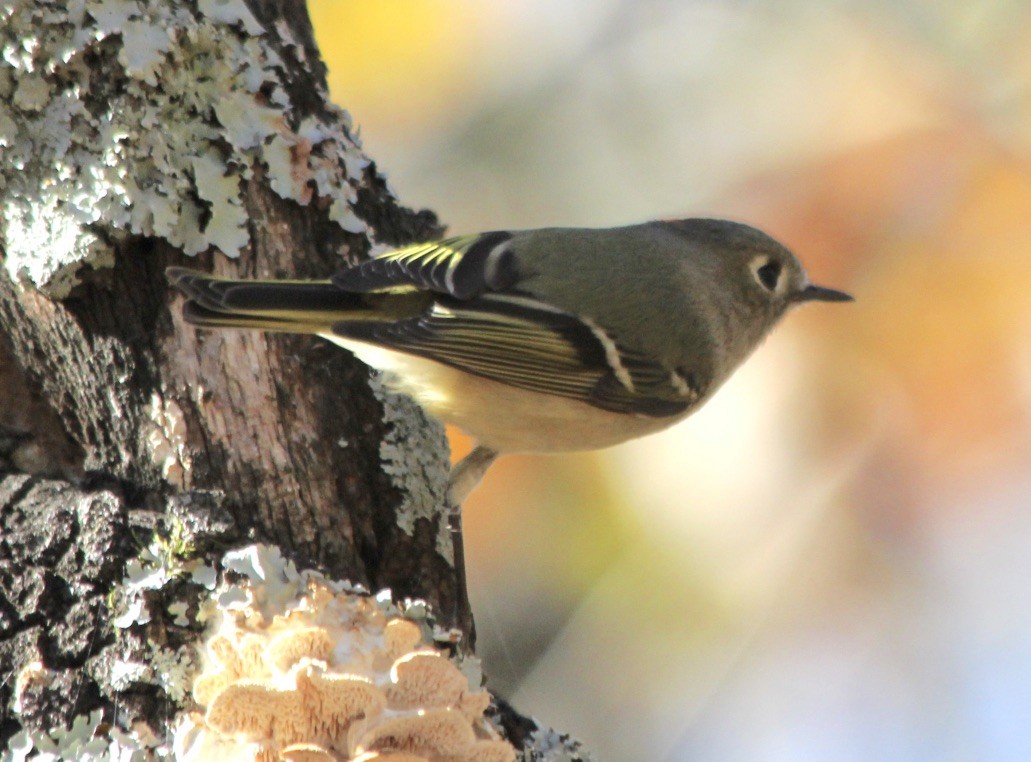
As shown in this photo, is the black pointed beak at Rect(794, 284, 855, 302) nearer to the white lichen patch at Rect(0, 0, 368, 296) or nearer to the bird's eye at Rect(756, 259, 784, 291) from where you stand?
the bird's eye at Rect(756, 259, 784, 291)

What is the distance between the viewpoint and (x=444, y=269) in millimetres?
2342

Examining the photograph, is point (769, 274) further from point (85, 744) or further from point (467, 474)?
point (85, 744)

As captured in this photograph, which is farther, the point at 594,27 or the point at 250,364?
the point at 594,27

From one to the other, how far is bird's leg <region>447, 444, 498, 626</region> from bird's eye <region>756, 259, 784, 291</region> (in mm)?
1024

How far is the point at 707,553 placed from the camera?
3.73 meters

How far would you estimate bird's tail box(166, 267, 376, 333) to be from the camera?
6.23 feet

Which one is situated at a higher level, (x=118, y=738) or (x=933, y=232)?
(x=933, y=232)

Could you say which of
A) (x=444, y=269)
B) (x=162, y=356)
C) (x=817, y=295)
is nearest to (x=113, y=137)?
(x=162, y=356)

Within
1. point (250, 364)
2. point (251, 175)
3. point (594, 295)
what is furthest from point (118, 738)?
point (594, 295)

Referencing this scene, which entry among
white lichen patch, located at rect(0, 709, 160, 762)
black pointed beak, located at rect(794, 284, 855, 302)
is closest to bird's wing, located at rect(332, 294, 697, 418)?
black pointed beak, located at rect(794, 284, 855, 302)

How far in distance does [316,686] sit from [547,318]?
48.0 inches

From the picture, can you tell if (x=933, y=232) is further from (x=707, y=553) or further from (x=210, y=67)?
(x=210, y=67)

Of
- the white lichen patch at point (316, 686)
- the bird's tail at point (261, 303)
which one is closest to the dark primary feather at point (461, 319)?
the bird's tail at point (261, 303)

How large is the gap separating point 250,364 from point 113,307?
0.26 metres
